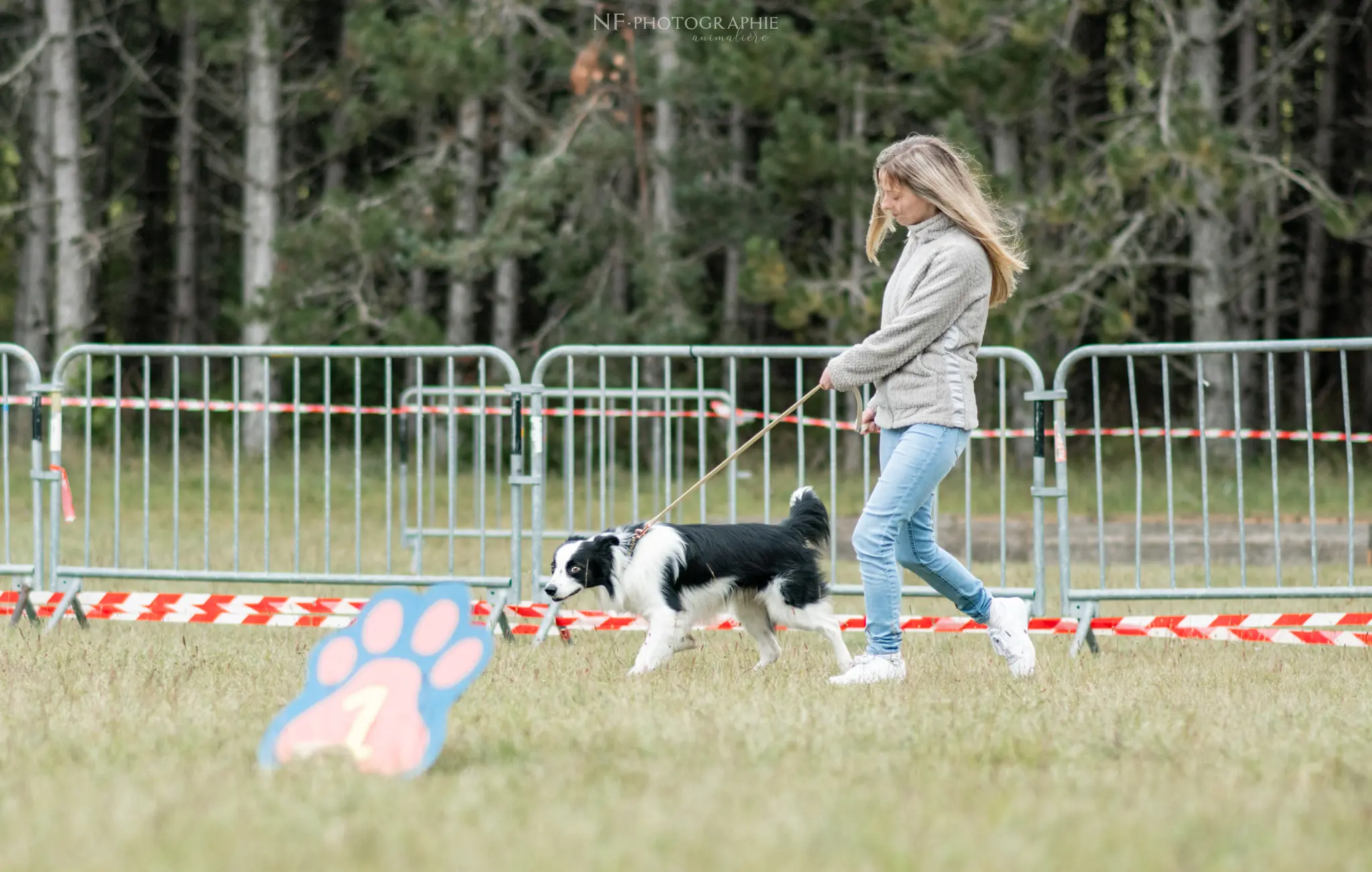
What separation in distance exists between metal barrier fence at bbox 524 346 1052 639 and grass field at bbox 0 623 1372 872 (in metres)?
1.43

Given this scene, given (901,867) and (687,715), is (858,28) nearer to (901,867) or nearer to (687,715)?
(687,715)

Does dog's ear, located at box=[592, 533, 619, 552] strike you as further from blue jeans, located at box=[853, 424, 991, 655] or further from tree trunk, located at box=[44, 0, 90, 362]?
tree trunk, located at box=[44, 0, 90, 362]

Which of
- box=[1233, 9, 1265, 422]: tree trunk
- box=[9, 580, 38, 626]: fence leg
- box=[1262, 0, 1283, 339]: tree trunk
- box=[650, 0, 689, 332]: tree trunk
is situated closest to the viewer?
box=[9, 580, 38, 626]: fence leg

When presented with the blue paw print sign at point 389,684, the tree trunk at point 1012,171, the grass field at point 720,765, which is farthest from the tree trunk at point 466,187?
the blue paw print sign at point 389,684

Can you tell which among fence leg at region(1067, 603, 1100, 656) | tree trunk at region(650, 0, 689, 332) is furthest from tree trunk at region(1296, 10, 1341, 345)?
fence leg at region(1067, 603, 1100, 656)

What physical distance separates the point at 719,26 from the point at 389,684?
15.4m

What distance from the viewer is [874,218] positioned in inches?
263

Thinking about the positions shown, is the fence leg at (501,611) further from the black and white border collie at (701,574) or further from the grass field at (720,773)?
the black and white border collie at (701,574)

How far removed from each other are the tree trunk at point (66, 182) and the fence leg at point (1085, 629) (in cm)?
1716

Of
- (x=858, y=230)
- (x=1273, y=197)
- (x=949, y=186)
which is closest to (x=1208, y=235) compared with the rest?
(x=1273, y=197)

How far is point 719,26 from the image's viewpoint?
1906 centimetres

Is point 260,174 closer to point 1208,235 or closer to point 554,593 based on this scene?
point 1208,235

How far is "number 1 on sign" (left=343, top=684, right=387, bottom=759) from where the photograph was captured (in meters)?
4.53

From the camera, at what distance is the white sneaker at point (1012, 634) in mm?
6586
